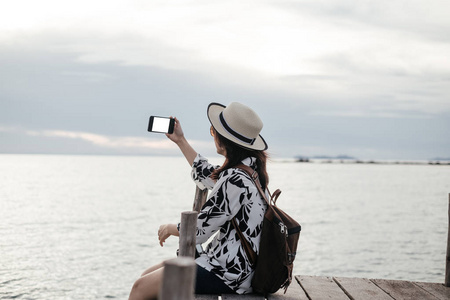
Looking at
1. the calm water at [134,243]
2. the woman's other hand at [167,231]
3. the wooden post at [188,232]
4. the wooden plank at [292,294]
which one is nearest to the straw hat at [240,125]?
the wooden post at [188,232]

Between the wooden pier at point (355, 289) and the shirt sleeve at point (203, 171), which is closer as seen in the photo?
the shirt sleeve at point (203, 171)

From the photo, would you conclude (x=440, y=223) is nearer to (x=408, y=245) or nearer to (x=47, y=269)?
(x=408, y=245)

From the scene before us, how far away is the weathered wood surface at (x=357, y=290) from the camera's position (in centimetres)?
422

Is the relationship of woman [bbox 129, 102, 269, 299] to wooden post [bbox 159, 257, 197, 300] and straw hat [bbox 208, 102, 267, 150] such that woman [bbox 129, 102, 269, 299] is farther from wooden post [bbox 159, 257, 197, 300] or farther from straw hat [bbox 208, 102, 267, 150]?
wooden post [bbox 159, 257, 197, 300]

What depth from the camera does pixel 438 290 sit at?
4805 mm

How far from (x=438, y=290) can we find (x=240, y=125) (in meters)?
2.78

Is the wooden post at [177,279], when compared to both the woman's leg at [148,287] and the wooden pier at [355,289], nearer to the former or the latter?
the woman's leg at [148,287]

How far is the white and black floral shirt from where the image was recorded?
3.38 metres

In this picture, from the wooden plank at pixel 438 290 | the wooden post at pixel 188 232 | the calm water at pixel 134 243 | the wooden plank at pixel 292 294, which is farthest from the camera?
the calm water at pixel 134 243

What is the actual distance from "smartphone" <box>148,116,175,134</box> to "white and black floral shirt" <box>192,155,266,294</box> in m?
0.82

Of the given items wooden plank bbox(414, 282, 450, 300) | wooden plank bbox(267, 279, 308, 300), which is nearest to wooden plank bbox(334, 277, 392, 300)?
wooden plank bbox(267, 279, 308, 300)

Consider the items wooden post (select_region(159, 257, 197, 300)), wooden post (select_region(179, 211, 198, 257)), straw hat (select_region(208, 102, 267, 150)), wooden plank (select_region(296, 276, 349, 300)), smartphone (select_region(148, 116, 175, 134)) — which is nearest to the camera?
wooden post (select_region(159, 257, 197, 300))

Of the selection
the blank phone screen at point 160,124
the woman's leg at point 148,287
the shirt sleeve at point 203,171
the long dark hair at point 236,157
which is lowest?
the woman's leg at point 148,287

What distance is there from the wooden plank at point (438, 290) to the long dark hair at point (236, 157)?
220 centimetres
